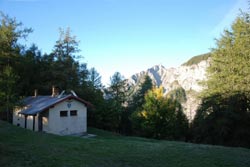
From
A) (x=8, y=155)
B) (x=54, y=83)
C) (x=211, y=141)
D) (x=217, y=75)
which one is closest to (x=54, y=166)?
(x=8, y=155)

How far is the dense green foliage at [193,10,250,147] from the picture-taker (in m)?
23.9

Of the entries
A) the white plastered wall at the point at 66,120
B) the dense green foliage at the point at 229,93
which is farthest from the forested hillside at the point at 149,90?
the white plastered wall at the point at 66,120

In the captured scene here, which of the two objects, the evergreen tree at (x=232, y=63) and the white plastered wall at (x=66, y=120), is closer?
the white plastered wall at (x=66, y=120)

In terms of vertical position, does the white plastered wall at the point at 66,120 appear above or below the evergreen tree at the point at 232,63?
below

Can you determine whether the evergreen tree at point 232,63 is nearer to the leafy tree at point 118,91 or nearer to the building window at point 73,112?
the building window at point 73,112

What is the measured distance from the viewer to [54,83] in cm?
3600

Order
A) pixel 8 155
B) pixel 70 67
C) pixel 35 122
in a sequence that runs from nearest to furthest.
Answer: pixel 8 155 < pixel 35 122 < pixel 70 67

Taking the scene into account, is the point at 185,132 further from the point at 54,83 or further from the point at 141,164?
the point at 141,164

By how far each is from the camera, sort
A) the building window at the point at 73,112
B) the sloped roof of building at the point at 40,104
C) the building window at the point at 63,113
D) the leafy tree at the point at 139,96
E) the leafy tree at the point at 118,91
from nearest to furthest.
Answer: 1. the sloped roof of building at the point at 40,104
2. the building window at the point at 63,113
3. the building window at the point at 73,112
4. the leafy tree at the point at 118,91
5. the leafy tree at the point at 139,96

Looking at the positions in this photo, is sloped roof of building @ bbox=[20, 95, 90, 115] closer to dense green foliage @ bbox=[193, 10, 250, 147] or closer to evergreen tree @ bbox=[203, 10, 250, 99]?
dense green foliage @ bbox=[193, 10, 250, 147]

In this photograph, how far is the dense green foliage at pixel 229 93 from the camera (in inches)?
941

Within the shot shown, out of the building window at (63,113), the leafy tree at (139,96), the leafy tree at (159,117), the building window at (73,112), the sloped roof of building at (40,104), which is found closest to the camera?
the sloped roof of building at (40,104)

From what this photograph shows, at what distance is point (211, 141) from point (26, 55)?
2917cm

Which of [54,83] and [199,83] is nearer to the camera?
[199,83]
